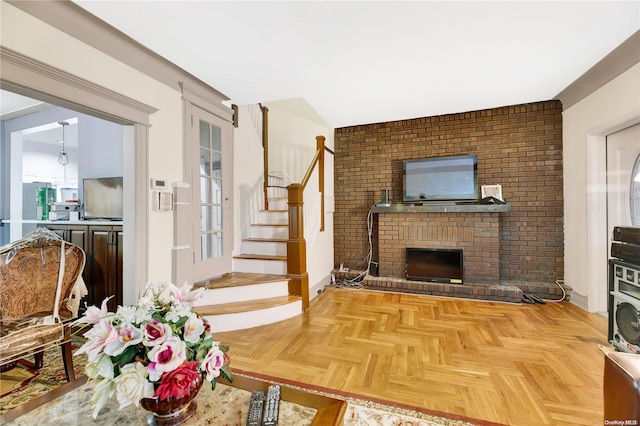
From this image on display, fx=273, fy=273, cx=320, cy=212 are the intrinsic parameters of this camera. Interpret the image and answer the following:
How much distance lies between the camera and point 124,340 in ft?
2.96

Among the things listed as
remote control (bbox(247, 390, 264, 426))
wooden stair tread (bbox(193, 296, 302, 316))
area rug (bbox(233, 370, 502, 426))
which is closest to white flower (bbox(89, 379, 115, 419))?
remote control (bbox(247, 390, 264, 426))

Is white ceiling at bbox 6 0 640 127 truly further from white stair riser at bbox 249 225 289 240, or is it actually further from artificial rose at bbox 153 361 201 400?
artificial rose at bbox 153 361 201 400

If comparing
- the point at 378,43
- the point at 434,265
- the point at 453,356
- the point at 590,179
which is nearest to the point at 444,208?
the point at 434,265

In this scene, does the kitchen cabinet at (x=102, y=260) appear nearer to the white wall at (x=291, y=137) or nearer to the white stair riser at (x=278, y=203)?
the white stair riser at (x=278, y=203)

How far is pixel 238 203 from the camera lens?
3727 mm

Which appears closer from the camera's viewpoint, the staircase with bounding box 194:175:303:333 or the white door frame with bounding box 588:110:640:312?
the staircase with bounding box 194:175:303:333

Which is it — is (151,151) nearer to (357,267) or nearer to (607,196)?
(357,267)

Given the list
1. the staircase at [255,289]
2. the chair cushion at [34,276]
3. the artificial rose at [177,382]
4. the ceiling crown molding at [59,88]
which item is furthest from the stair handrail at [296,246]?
the artificial rose at [177,382]

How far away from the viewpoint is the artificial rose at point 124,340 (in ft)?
2.89

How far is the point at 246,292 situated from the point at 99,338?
210cm

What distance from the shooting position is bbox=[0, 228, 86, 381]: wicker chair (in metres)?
1.82

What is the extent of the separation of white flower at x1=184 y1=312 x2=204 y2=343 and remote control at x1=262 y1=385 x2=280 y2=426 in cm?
37

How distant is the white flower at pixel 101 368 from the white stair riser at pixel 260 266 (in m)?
2.42

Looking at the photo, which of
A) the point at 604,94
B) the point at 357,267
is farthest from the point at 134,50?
the point at 604,94
